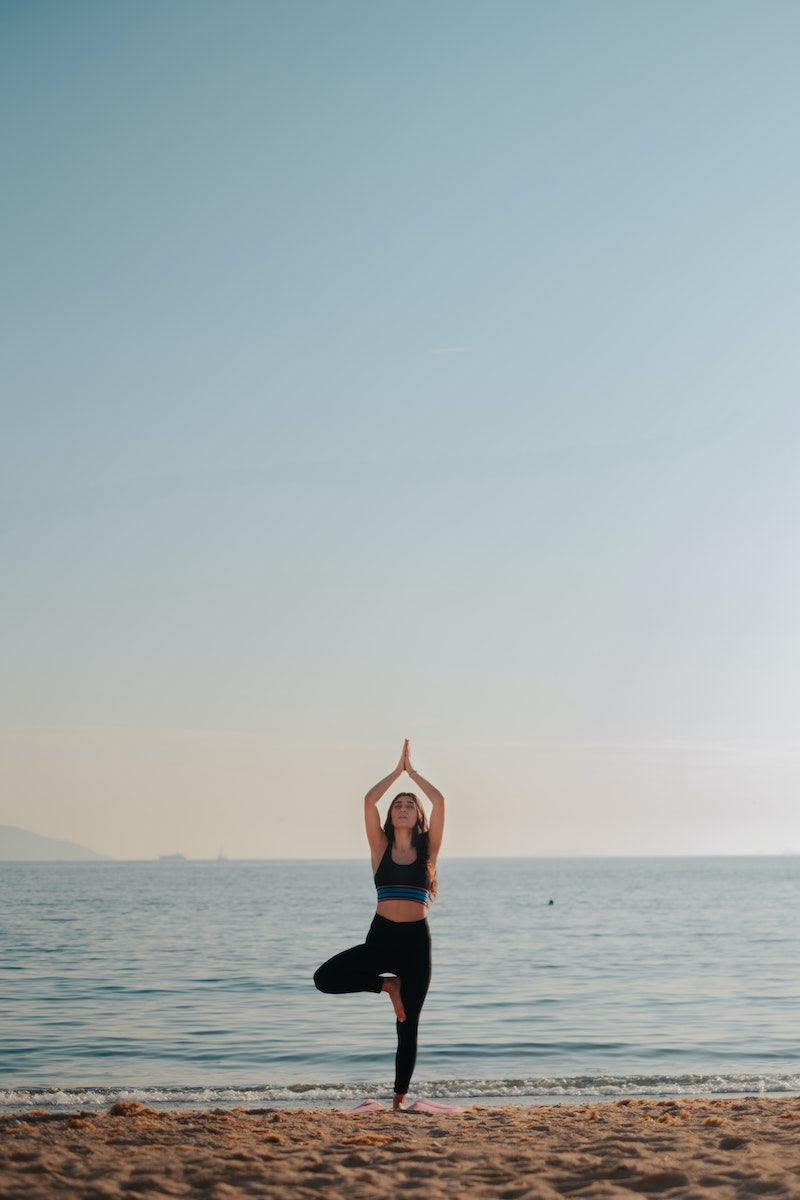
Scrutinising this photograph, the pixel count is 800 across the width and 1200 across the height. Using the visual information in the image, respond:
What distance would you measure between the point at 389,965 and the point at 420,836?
0.96 meters

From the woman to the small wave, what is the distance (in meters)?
3.24

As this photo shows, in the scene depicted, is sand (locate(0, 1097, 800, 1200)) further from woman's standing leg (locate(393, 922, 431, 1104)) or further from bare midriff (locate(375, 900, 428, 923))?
bare midriff (locate(375, 900, 428, 923))

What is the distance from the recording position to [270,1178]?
6.08 metres

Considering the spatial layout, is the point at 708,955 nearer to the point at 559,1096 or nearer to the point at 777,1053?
the point at 777,1053

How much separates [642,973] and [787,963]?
14.2ft

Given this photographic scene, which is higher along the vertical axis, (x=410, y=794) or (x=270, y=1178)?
(x=410, y=794)

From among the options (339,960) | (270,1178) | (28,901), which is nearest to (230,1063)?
(339,960)

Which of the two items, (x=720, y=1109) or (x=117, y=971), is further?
(x=117, y=971)

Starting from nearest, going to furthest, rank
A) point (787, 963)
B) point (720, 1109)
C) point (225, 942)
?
point (720, 1109) < point (787, 963) < point (225, 942)

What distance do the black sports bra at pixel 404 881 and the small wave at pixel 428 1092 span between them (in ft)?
12.3

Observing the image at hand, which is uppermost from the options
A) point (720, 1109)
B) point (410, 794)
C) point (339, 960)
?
point (410, 794)

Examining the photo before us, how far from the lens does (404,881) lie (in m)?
8.44

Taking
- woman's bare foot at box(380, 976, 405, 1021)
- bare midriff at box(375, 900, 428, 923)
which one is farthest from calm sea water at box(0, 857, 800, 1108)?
bare midriff at box(375, 900, 428, 923)

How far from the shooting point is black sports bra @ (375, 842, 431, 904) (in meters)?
8.42
